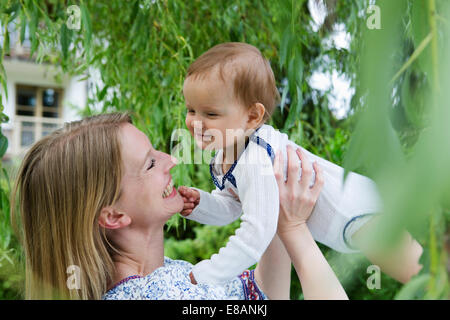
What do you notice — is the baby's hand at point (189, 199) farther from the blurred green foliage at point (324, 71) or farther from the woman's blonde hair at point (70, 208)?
the blurred green foliage at point (324, 71)

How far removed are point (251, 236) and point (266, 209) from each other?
6 centimetres

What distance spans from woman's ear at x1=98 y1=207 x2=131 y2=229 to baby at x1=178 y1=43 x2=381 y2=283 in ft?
0.54

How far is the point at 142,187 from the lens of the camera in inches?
36.7

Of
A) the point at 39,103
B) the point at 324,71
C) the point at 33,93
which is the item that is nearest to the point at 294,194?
the point at 324,71

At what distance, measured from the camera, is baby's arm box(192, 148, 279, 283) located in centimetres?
87

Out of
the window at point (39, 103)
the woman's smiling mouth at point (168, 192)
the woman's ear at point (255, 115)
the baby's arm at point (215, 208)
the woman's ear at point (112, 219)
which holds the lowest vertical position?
the window at point (39, 103)

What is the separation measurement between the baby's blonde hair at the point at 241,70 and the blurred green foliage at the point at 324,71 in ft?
0.26

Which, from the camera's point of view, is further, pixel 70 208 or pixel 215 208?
pixel 215 208

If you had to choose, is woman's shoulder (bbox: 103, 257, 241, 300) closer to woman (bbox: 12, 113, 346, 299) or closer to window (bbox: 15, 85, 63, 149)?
woman (bbox: 12, 113, 346, 299)

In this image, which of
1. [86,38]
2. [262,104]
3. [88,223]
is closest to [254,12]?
[86,38]

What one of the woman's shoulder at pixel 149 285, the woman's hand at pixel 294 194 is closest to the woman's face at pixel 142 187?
the woman's shoulder at pixel 149 285

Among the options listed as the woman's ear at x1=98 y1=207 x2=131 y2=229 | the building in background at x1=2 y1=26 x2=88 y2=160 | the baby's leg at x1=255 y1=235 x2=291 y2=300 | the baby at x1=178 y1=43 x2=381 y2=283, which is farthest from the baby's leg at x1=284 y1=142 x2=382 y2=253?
the building in background at x1=2 y1=26 x2=88 y2=160

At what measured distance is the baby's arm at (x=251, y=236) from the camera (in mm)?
865

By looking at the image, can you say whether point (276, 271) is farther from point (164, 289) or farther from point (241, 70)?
point (241, 70)
